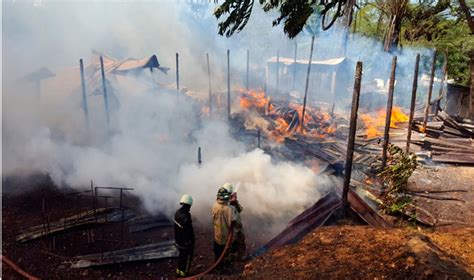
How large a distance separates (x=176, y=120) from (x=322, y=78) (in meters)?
17.1

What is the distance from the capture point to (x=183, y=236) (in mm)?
6211

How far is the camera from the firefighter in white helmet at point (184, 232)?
614cm

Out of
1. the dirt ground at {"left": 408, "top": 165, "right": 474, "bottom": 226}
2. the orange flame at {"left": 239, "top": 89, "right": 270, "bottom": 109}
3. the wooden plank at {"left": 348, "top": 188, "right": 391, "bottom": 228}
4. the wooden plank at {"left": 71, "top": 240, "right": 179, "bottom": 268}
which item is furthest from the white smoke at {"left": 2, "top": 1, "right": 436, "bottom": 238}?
the orange flame at {"left": 239, "top": 89, "right": 270, "bottom": 109}

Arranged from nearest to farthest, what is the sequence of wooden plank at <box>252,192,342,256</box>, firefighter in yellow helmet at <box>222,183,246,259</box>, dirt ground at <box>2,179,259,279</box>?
1. firefighter in yellow helmet at <box>222,183,246,259</box>
2. wooden plank at <box>252,192,342,256</box>
3. dirt ground at <box>2,179,259,279</box>

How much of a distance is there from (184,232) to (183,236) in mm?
87

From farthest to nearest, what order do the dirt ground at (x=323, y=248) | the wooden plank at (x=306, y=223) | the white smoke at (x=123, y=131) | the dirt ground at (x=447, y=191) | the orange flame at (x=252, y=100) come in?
1. the orange flame at (x=252, y=100)
2. the white smoke at (x=123, y=131)
3. the dirt ground at (x=447, y=191)
4. the wooden plank at (x=306, y=223)
5. the dirt ground at (x=323, y=248)

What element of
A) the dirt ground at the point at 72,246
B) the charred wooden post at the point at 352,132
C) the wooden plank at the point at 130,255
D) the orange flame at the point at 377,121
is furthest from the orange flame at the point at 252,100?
the wooden plank at the point at 130,255

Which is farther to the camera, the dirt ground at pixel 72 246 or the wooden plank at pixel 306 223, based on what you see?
the dirt ground at pixel 72 246

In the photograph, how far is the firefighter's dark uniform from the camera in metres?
6.13

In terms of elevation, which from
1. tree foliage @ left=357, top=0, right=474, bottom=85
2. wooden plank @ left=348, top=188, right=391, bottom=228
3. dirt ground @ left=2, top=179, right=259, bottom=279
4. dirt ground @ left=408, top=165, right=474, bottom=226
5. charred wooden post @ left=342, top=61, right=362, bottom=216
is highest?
tree foliage @ left=357, top=0, right=474, bottom=85

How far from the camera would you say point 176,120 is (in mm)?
16688

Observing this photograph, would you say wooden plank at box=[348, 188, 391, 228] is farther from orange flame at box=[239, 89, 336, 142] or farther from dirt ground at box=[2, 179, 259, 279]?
orange flame at box=[239, 89, 336, 142]

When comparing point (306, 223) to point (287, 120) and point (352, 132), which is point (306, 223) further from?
point (287, 120)

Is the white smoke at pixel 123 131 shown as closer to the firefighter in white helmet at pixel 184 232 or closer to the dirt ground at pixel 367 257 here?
the firefighter in white helmet at pixel 184 232
